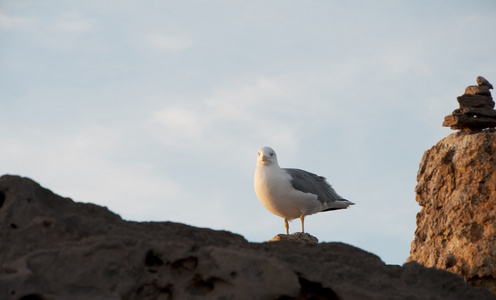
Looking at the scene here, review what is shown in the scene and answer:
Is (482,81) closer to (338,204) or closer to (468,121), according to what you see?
(468,121)

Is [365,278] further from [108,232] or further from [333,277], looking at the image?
[108,232]

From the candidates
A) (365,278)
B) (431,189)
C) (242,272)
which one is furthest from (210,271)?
(431,189)

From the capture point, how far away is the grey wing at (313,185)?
12.7 meters

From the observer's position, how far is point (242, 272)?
4.34 meters

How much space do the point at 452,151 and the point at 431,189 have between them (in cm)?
55

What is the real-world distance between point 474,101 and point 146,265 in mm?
6396

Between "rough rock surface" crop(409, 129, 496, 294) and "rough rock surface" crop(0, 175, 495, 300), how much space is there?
2.67 meters

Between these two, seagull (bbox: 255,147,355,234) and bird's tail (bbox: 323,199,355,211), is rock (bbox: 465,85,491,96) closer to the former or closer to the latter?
seagull (bbox: 255,147,355,234)

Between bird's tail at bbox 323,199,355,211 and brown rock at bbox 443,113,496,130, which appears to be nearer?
brown rock at bbox 443,113,496,130

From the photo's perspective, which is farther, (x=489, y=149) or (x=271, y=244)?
(x=489, y=149)

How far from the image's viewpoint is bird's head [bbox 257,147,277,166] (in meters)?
12.5

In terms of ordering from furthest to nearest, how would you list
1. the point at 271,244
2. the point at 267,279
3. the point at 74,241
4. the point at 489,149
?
the point at 489,149, the point at 271,244, the point at 74,241, the point at 267,279

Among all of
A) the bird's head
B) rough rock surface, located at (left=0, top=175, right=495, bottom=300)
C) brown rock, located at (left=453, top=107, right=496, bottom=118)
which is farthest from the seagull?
rough rock surface, located at (left=0, top=175, right=495, bottom=300)

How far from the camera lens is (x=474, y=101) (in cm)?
941
